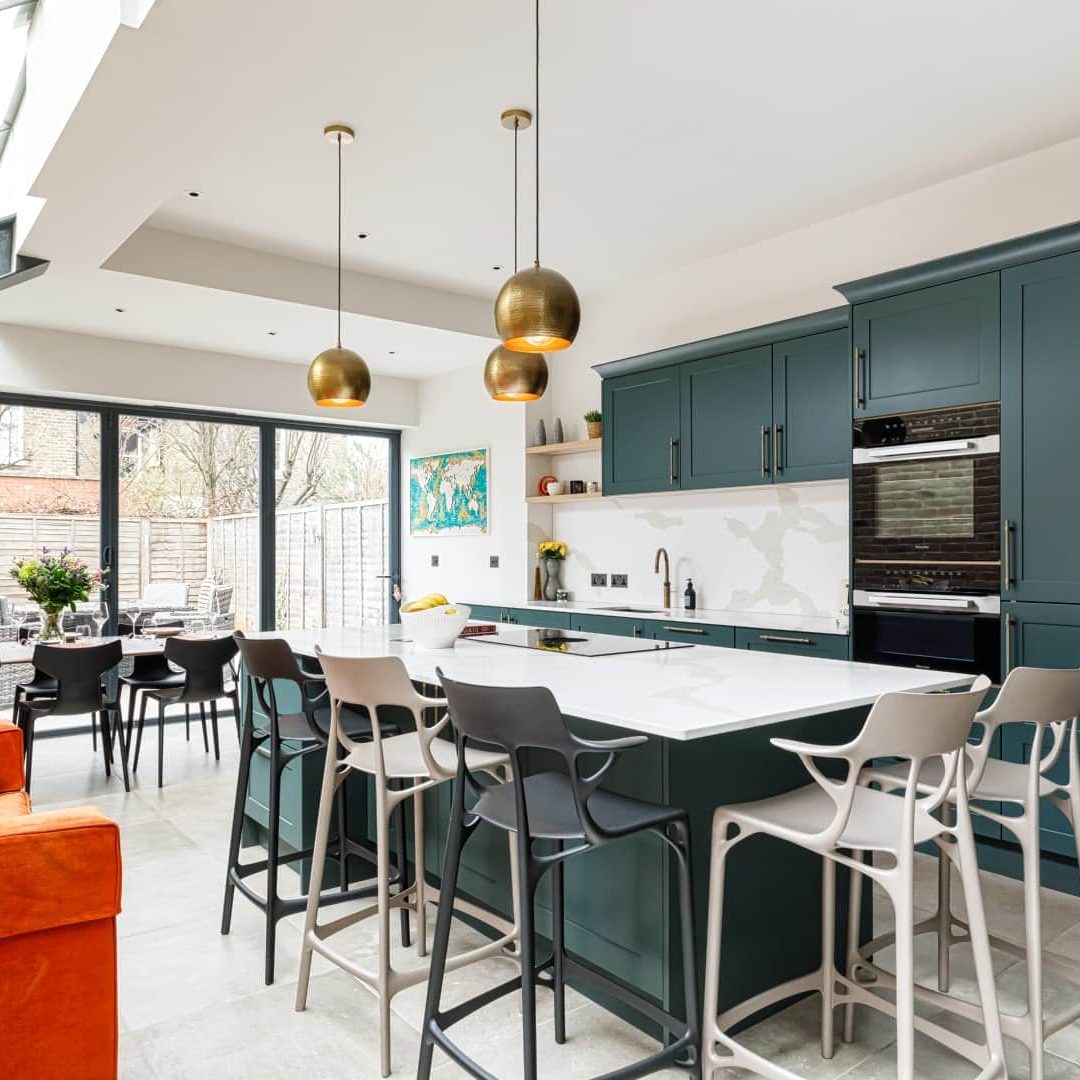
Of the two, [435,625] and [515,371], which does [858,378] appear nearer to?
[515,371]

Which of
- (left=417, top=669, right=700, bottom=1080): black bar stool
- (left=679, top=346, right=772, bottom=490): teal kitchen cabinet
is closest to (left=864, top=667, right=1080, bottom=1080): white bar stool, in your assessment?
(left=417, top=669, right=700, bottom=1080): black bar stool

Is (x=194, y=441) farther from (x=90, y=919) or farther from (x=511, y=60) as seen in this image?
(x=90, y=919)

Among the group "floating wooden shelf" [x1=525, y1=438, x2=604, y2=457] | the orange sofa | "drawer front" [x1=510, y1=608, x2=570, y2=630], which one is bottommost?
the orange sofa

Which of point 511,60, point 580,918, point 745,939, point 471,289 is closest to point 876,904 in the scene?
point 745,939

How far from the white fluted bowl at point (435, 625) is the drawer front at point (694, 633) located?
156 cm

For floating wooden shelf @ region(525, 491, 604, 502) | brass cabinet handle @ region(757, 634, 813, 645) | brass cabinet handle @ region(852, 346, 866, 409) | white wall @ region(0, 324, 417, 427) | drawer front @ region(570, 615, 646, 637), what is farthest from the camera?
floating wooden shelf @ region(525, 491, 604, 502)

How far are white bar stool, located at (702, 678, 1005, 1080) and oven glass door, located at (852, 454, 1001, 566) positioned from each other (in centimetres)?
159

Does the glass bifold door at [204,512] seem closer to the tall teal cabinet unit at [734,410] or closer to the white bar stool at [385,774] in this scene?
the tall teal cabinet unit at [734,410]

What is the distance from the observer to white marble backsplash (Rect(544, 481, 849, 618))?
450 centimetres

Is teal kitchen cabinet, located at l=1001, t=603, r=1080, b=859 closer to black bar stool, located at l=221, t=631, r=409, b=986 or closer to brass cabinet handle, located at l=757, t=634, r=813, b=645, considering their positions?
brass cabinet handle, located at l=757, t=634, r=813, b=645

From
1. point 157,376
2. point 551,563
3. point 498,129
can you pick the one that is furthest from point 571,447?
point 157,376

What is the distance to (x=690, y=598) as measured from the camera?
5.07 metres

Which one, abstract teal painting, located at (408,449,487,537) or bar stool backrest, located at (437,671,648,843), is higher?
abstract teal painting, located at (408,449,487,537)

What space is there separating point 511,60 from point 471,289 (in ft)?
8.45
